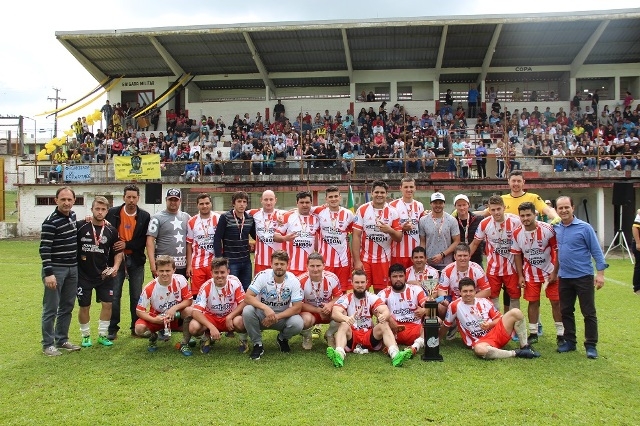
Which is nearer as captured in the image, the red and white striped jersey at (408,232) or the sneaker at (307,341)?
the sneaker at (307,341)

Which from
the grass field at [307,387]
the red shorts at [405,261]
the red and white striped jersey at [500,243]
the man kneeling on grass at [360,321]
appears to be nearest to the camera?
the grass field at [307,387]

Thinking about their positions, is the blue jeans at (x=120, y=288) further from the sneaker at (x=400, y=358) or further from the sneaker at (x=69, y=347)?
the sneaker at (x=400, y=358)

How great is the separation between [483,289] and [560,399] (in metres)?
2.22

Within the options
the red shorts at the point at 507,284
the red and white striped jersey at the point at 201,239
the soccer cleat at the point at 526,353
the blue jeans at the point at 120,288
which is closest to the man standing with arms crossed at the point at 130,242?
the blue jeans at the point at 120,288

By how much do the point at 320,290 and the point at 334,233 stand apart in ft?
3.66

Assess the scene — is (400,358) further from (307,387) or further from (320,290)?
(320,290)

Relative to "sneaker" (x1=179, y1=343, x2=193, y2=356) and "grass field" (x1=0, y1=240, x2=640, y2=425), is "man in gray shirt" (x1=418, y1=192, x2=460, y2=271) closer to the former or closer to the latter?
"grass field" (x1=0, y1=240, x2=640, y2=425)

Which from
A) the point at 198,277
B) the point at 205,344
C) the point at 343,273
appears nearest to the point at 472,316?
the point at 343,273

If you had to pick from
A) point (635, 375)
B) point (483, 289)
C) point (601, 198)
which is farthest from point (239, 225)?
point (601, 198)

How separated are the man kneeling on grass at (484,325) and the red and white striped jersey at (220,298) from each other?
2.62 metres

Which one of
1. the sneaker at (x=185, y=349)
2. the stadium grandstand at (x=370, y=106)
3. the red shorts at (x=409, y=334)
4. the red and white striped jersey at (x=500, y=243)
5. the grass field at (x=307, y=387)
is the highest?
the stadium grandstand at (x=370, y=106)

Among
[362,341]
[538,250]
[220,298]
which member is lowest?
[362,341]

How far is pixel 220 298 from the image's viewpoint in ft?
22.2

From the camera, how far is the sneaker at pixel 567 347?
654 cm
